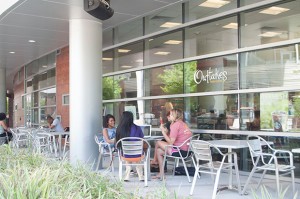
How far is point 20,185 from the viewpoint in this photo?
3.15m

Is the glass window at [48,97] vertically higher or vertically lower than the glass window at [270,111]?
higher

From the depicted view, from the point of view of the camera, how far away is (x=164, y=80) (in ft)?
30.0

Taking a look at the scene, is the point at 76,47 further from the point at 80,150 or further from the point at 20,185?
the point at 20,185

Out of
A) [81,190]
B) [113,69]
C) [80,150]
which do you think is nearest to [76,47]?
[80,150]

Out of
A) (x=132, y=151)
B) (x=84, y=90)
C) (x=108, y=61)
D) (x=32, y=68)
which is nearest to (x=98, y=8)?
(x=132, y=151)

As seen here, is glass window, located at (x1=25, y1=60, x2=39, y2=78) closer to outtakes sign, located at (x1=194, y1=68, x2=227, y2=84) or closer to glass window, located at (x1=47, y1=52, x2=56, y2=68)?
glass window, located at (x1=47, y1=52, x2=56, y2=68)

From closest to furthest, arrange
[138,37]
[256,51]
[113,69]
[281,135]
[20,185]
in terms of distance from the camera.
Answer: [20,185]
[281,135]
[256,51]
[138,37]
[113,69]

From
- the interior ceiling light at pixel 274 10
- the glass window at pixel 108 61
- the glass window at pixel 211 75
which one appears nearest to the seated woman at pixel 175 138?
the glass window at pixel 211 75

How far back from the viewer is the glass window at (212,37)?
24.1ft

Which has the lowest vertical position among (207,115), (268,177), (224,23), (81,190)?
(268,177)

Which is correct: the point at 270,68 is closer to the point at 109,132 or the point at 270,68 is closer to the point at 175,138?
the point at 175,138

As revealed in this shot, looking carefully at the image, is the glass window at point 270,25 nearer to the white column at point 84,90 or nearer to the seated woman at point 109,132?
the seated woman at point 109,132

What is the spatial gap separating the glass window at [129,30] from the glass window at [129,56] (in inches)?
9.2

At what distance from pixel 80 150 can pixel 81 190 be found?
485 centimetres
